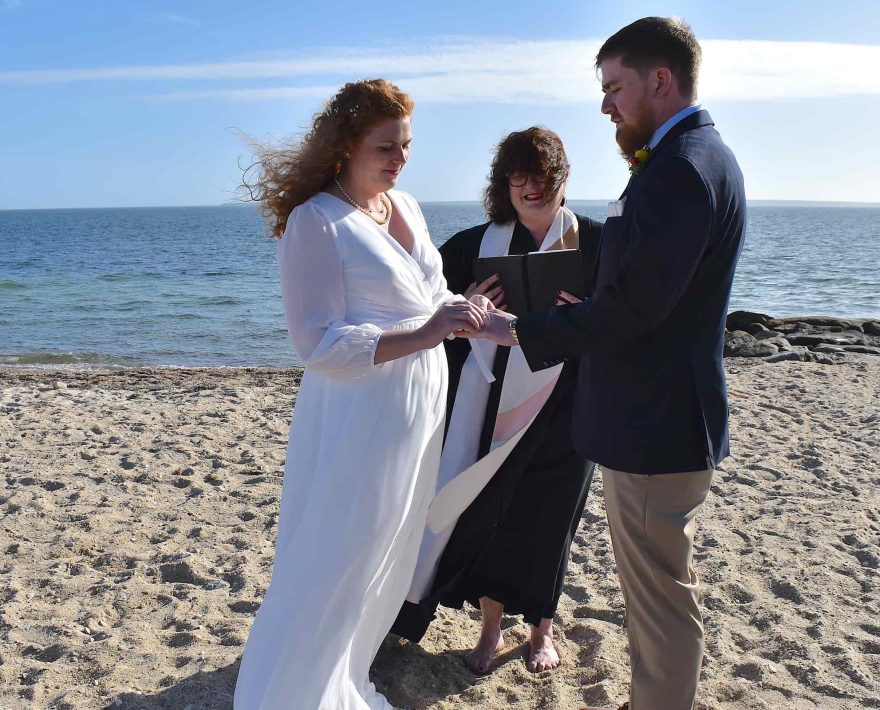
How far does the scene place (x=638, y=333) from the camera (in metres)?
2.41

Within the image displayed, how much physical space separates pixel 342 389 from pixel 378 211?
2.20 feet

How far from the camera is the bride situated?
2814 mm

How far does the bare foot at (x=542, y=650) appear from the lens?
3.66m

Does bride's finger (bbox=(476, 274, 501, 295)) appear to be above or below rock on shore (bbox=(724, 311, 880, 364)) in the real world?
above

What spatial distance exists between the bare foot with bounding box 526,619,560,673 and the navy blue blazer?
1426 mm

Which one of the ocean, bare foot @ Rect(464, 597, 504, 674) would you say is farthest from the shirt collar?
the ocean

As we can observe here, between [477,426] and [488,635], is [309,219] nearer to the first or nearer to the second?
[477,426]

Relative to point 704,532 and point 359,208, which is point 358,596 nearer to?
point 359,208

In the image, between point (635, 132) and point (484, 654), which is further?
point (484, 654)

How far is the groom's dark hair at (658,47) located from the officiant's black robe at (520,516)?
3.99ft

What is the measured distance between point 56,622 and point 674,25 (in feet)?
11.6

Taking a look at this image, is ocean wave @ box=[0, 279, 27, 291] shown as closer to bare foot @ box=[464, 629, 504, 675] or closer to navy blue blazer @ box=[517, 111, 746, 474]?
bare foot @ box=[464, 629, 504, 675]

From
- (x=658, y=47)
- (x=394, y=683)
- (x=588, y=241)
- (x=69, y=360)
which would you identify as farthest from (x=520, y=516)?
(x=69, y=360)

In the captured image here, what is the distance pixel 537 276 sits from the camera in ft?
11.1
